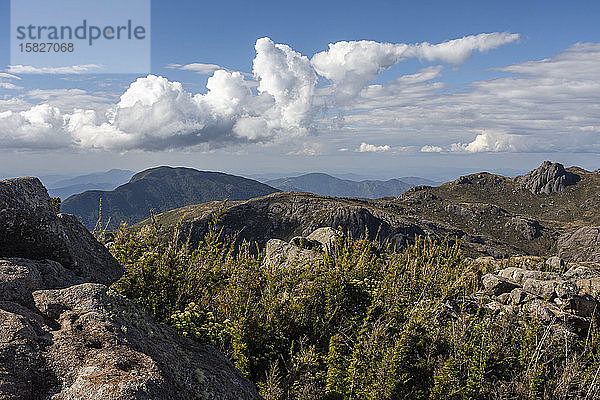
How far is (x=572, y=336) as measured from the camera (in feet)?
31.1

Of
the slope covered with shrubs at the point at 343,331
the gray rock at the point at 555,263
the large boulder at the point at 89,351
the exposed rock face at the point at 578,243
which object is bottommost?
the exposed rock face at the point at 578,243

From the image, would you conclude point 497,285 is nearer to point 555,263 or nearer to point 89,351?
point 555,263

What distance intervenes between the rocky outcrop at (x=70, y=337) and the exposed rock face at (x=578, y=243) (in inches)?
7344

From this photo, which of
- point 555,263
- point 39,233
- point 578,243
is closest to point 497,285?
point 555,263

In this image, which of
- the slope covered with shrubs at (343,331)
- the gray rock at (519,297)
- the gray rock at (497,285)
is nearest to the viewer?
the slope covered with shrubs at (343,331)

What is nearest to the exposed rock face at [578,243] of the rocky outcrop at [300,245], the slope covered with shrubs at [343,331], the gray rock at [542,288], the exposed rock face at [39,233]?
the rocky outcrop at [300,245]

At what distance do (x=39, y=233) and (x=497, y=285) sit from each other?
13.8m

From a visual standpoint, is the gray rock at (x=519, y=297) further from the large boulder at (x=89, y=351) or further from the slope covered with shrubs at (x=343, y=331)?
the large boulder at (x=89, y=351)

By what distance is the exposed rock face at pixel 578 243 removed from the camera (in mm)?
160500

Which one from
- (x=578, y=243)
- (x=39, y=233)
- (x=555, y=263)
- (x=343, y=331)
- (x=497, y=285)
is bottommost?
(x=578, y=243)

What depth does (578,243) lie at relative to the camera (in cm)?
17788

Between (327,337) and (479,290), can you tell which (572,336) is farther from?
(327,337)

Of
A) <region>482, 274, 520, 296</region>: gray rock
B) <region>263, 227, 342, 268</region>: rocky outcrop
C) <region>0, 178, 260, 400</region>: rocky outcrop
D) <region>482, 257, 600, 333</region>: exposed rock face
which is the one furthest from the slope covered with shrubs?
<region>263, 227, 342, 268</region>: rocky outcrop

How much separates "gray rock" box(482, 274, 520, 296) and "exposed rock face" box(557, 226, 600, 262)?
173452mm
